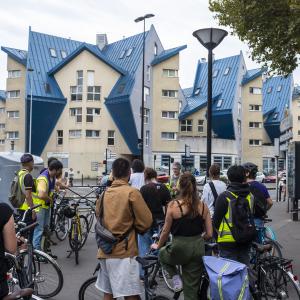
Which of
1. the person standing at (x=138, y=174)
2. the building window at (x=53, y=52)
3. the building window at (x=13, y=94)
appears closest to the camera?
the person standing at (x=138, y=174)

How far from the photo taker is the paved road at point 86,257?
7.15 meters

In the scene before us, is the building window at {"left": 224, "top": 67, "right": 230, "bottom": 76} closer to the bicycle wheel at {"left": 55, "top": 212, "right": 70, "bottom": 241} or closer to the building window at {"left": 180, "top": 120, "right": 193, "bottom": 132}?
the building window at {"left": 180, "top": 120, "right": 193, "bottom": 132}

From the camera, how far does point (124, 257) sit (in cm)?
459

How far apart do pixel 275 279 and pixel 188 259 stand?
114 centimetres

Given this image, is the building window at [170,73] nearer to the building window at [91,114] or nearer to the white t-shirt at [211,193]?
the building window at [91,114]

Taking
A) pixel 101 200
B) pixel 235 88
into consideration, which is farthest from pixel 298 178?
pixel 235 88

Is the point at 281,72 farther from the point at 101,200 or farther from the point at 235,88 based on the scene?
the point at 235,88

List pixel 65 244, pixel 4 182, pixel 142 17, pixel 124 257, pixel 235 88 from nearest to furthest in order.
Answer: pixel 124 257 < pixel 65 244 < pixel 4 182 < pixel 142 17 < pixel 235 88

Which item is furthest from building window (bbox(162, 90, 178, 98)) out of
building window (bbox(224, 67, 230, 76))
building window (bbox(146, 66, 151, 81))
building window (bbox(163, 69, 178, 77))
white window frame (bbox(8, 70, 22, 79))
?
white window frame (bbox(8, 70, 22, 79))

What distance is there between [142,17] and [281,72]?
18558 millimetres

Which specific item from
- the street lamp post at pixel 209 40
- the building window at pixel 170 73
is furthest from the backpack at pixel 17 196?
the building window at pixel 170 73

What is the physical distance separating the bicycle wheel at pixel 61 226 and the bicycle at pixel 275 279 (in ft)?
20.8

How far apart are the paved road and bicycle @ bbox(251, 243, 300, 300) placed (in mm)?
1125

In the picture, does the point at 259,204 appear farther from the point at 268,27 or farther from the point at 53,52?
the point at 53,52
